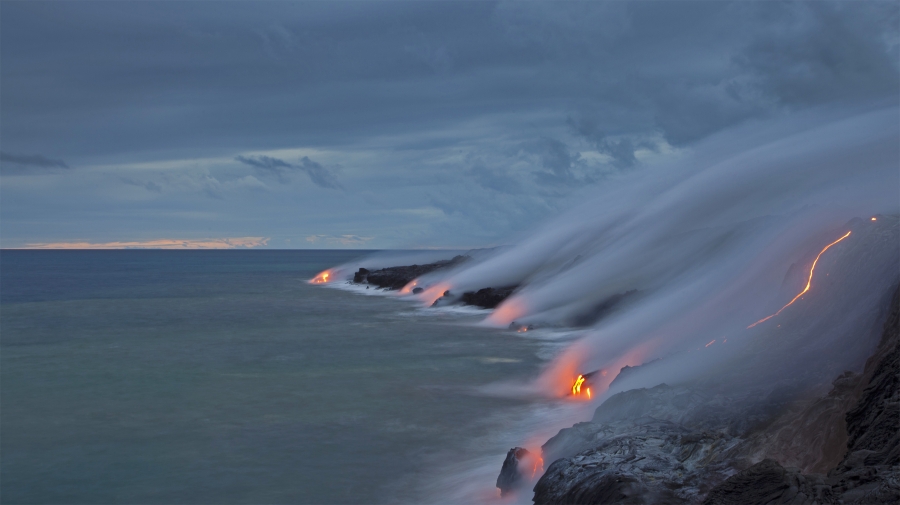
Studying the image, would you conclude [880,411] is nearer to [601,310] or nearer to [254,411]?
[254,411]

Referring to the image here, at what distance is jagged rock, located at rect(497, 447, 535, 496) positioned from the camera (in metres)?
8.99

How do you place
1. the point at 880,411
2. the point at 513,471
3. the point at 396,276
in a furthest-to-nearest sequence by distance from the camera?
the point at 396,276
the point at 513,471
the point at 880,411

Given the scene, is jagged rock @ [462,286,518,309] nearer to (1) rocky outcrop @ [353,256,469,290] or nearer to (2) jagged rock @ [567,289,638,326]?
(2) jagged rock @ [567,289,638,326]

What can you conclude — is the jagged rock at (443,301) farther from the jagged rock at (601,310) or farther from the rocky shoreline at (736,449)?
the rocky shoreline at (736,449)

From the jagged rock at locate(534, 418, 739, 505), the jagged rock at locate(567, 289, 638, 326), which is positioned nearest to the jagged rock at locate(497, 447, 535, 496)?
the jagged rock at locate(534, 418, 739, 505)

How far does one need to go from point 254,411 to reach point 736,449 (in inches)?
394

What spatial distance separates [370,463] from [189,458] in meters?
3.13

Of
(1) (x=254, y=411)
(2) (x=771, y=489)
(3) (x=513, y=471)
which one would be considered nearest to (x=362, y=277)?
(1) (x=254, y=411)

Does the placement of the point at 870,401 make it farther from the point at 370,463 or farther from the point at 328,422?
the point at 328,422

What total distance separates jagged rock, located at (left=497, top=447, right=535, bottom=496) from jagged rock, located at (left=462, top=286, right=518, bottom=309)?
77.6 feet

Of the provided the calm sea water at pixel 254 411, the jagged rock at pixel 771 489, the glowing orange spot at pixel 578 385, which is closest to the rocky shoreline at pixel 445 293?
the calm sea water at pixel 254 411

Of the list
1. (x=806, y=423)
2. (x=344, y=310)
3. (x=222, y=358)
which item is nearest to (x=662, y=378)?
(x=806, y=423)

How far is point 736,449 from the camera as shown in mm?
7816

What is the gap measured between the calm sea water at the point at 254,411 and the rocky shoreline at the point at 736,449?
8.55 ft
